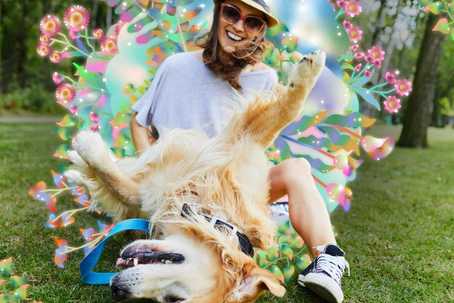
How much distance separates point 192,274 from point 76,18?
2432mm

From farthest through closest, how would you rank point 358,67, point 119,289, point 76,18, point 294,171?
1. point 76,18
2. point 358,67
3. point 294,171
4. point 119,289

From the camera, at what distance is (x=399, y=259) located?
3.28 metres

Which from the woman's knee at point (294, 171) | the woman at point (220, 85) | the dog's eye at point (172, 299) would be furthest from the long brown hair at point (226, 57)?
the dog's eye at point (172, 299)

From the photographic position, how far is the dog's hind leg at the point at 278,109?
2295mm

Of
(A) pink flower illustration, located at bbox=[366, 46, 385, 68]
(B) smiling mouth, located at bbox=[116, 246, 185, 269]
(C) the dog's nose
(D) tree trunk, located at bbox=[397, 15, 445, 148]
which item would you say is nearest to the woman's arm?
(B) smiling mouth, located at bbox=[116, 246, 185, 269]

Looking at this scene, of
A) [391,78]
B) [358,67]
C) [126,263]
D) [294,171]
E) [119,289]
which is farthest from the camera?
[358,67]

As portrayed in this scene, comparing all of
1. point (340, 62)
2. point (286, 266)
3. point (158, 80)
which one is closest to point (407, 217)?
point (340, 62)

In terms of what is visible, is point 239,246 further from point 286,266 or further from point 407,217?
point 407,217

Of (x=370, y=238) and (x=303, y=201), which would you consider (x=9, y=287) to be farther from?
(x=370, y=238)

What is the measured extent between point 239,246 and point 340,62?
6.12 feet

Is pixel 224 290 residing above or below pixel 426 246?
above

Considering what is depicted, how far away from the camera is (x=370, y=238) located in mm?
3814
